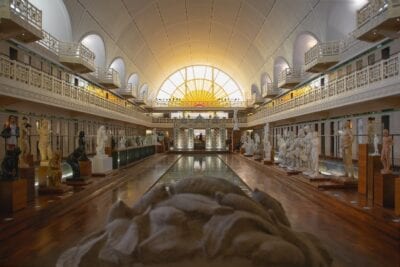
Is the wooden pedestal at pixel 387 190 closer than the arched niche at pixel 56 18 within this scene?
Yes

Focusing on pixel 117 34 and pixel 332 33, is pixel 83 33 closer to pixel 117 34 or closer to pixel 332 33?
pixel 117 34

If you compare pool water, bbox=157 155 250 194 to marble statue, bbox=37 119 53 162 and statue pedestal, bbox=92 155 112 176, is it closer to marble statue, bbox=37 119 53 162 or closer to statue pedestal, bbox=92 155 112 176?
statue pedestal, bbox=92 155 112 176

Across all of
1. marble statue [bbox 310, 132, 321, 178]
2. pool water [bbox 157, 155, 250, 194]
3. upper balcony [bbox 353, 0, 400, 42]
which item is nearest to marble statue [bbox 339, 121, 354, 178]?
marble statue [bbox 310, 132, 321, 178]

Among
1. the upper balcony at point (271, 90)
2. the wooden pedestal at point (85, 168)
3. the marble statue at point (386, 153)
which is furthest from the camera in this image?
the upper balcony at point (271, 90)

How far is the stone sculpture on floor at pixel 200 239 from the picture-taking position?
3.53 metres

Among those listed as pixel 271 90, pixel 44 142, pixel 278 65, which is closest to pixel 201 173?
pixel 44 142

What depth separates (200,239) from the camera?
3.69 metres

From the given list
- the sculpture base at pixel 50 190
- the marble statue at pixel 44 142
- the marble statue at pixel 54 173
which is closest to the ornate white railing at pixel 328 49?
the marble statue at pixel 44 142

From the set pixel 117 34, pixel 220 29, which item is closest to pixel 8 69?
pixel 117 34

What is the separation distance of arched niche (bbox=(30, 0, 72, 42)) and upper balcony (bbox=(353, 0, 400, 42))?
16573 mm

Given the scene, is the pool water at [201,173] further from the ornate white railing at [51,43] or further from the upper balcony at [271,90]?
the upper balcony at [271,90]

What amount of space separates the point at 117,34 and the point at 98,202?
2363cm

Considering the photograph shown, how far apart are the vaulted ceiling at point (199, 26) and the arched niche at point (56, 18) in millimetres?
1445

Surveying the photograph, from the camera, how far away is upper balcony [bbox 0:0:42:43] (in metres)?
13.2
